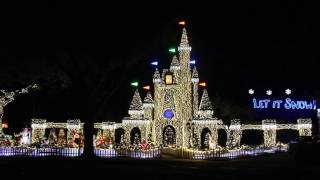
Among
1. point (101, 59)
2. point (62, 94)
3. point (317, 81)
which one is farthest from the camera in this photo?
point (317, 81)

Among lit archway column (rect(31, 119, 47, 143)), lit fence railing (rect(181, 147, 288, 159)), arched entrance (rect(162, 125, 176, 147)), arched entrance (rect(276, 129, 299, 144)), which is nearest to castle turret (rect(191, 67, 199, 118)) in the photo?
arched entrance (rect(162, 125, 176, 147))

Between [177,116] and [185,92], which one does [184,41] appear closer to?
[185,92]

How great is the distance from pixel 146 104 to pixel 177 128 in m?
2.35

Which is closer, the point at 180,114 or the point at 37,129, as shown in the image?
the point at 180,114

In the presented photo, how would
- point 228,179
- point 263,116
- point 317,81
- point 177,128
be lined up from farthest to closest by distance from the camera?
point 317,81, point 263,116, point 177,128, point 228,179

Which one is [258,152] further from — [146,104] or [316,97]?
[316,97]

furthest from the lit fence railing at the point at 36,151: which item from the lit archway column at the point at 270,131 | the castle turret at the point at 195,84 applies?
the lit archway column at the point at 270,131

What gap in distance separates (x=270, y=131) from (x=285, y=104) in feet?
26.1

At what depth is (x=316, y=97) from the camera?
3975 centimetres

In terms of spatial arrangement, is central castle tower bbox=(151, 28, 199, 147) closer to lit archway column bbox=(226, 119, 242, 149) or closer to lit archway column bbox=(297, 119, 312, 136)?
lit archway column bbox=(226, 119, 242, 149)

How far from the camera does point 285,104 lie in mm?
36344

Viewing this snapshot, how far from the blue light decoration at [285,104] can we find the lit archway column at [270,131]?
25.5ft

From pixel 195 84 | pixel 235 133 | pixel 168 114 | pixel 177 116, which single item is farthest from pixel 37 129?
pixel 235 133

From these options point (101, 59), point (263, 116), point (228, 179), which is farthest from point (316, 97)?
point (228, 179)
